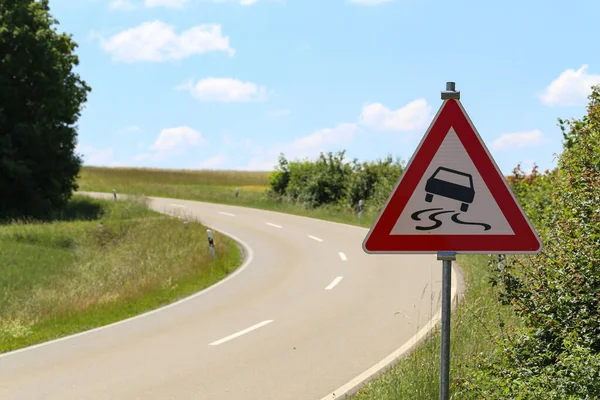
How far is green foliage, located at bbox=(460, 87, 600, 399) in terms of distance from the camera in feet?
18.3

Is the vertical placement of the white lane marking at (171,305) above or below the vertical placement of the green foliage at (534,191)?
below

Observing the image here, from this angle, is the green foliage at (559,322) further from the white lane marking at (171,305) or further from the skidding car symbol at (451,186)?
the white lane marking at (171,305)

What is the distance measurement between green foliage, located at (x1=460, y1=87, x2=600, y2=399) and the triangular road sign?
65.7 inches

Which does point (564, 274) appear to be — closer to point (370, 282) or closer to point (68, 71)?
point (370, 282)

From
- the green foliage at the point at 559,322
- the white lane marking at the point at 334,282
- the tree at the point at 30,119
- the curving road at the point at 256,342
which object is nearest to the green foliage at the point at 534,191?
the curving road at the point at 256,342

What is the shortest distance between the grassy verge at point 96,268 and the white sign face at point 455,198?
9091mm

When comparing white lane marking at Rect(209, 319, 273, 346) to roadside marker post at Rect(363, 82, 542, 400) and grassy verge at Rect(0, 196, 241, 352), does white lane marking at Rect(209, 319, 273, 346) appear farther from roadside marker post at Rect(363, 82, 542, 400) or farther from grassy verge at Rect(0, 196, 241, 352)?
roadside marker post at Rect(363, 82, 542, 400)

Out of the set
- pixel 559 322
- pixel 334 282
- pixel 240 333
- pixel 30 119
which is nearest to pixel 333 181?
pixel 30 119

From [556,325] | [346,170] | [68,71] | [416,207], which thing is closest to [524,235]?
[416,207]

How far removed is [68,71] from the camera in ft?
147

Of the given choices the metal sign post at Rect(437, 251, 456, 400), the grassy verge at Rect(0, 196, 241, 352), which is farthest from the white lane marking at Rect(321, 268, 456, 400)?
the grassy verge at Rect(0, 196, 241, 352)

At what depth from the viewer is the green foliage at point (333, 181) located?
3812 centimetres

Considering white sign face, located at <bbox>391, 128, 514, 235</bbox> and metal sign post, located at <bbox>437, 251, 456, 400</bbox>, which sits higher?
white sign face, located at <bbox>391, 128, 514, 235</bbox>

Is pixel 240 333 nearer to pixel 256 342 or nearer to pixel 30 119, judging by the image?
pixel 256 342
